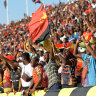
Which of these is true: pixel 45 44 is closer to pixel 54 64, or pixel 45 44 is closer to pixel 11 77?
pixel 54 64

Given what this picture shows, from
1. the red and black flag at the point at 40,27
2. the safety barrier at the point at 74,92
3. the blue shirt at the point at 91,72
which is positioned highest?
the red and black flag at the point at 40,27

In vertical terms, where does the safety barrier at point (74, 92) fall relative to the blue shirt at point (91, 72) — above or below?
below

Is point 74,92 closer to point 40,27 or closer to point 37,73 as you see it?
point 37,73

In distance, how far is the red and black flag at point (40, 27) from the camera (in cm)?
670

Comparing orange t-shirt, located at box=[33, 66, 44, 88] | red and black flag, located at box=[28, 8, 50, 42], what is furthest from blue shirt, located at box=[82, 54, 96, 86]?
red and black flag, located at box=[28, 8, 50, 42]

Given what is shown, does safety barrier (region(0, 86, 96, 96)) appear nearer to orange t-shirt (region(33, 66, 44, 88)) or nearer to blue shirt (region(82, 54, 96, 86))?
orange t-shirt (region(33, 66, 44, 88))

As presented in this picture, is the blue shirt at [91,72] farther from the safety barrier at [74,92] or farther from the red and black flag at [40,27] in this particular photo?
the red and black flag at [40,27]

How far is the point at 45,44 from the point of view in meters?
6.19

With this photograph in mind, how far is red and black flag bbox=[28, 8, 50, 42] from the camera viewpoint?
6.70 m

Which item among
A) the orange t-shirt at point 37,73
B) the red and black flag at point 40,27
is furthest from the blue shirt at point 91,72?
the red and black flag at point 40,27

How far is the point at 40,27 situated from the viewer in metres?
6.79

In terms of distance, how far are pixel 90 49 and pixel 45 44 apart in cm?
123

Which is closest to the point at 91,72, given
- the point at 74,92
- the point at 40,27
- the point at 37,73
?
the point at 37,73

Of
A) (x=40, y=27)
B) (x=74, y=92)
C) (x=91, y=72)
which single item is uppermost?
(x=40, y=27)
